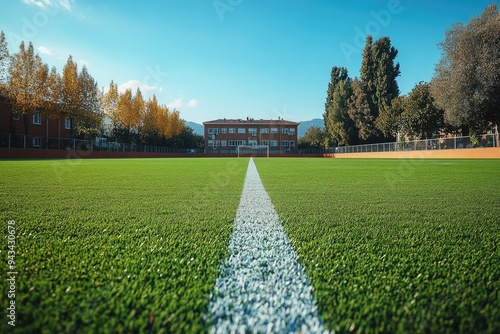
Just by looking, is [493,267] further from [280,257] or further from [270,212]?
[270,212]

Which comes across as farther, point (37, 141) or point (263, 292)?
point (37, 141)

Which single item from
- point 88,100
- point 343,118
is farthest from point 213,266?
point 343,118

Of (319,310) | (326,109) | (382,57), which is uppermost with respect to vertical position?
(382,57)

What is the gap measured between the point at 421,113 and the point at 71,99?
121ft

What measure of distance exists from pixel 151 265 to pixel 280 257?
59 centimetres

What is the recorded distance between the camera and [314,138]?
74.2 metres

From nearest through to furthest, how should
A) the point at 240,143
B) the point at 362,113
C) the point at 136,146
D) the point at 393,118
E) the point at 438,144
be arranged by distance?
the point at 438,144, the point at 393,118, the point at 136,146, the point at 362,113, the point at 240,143

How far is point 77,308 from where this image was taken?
91 cm

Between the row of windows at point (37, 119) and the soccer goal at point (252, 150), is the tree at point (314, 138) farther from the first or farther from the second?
the row of windows at point (37, 119)

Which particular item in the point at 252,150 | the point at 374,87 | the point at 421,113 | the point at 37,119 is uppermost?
the point at 374,87

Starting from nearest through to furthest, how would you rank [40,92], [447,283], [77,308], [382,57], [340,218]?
[77,308] < [447,283] < [340,218] < [40,92] < [382,57]

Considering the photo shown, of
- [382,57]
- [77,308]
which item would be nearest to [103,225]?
[77,308]

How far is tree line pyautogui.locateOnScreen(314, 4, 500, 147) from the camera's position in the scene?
2231 centimetres

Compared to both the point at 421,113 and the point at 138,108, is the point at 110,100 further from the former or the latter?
the point at 421,113
